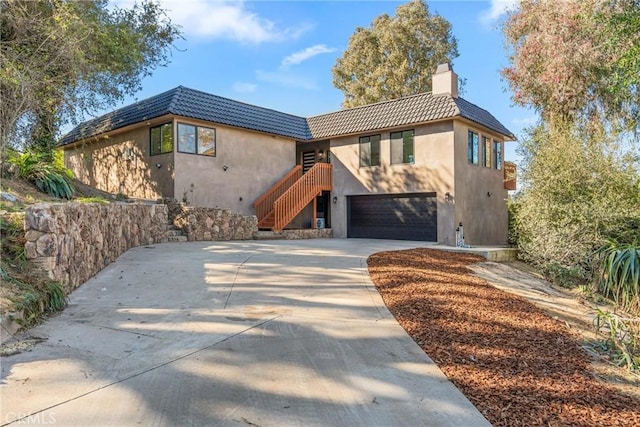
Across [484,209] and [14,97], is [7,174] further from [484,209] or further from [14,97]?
[484,209]

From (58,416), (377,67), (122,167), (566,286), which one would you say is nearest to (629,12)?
(566,286)

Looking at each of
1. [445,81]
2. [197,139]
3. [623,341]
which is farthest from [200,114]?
[623,341]

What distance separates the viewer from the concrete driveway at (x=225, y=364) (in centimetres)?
269

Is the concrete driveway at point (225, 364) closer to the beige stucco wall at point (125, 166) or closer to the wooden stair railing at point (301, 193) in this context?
the beige stucco wall at point (125, 166)

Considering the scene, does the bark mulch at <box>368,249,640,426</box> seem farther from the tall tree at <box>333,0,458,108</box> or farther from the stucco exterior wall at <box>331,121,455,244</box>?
the tall tree at <box>333,0,458,108</box>

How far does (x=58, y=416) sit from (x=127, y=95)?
46.1 ft

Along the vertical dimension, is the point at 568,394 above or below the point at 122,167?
below

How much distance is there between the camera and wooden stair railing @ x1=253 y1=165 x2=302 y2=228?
51.5 feet

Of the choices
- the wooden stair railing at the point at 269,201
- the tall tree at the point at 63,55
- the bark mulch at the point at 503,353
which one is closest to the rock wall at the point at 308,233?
the wooden stair railing at the point at 269,201

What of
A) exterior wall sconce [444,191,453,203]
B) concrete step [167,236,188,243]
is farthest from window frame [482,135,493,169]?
concrete step [167,236,188,243]

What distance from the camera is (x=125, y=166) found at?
52.1 feet

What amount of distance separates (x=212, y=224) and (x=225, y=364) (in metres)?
9.76

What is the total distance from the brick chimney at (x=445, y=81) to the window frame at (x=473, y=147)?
1693mm

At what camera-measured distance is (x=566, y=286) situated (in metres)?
9.23
